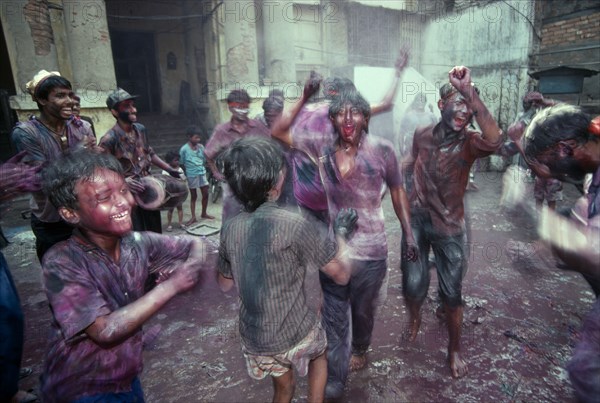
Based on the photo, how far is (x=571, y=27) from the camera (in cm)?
965

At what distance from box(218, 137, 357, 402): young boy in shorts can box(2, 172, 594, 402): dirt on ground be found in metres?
0.26

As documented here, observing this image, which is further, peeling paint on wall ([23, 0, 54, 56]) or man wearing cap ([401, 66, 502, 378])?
peeling paint on wall ([23, 0, 54, 56])

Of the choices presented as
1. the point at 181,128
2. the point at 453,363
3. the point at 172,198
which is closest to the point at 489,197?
the point at 453,363

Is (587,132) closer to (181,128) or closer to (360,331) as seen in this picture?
(360,331)

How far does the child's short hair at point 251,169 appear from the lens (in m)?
1.78

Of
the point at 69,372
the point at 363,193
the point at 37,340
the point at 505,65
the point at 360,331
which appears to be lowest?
the point at 37,340

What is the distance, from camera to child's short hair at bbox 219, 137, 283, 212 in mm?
1775

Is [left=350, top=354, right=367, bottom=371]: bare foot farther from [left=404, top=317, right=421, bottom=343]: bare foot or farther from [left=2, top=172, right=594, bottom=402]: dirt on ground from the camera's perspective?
[left=404, top=317, right=421, bottom=343]: bare foot

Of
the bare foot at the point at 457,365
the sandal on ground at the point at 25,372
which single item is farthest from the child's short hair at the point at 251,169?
the sandal on ground at the point at 25,372

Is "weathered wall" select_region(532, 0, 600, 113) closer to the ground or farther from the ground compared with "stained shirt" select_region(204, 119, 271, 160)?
farther from the ground

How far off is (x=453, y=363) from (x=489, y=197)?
6.36 meters

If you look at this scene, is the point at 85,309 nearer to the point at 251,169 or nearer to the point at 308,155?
the point at 251,169

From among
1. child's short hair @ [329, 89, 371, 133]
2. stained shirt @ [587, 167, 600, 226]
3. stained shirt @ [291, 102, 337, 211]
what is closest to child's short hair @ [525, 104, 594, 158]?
stained shirt @ [587, 167, 600, 226]

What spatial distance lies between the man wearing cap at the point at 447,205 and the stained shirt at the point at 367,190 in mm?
436
